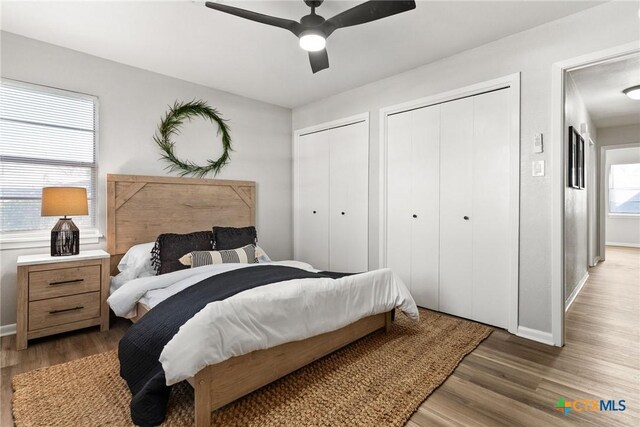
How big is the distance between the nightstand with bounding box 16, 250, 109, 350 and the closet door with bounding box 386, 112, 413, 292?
9.42ft

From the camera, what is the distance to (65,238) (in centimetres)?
280

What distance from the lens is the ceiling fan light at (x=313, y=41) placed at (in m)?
2.19

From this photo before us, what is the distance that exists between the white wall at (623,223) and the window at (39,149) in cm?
1021

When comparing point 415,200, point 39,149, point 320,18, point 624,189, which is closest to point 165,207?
point 39,149

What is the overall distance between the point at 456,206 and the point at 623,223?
7.82 m

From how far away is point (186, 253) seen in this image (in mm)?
3033

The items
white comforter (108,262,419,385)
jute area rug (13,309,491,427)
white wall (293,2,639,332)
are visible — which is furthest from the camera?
white wall (293,2,639,332)

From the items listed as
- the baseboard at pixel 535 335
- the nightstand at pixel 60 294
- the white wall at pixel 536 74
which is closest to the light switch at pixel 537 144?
the white wall at pixel 536 74

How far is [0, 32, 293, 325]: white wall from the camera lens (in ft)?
9.36

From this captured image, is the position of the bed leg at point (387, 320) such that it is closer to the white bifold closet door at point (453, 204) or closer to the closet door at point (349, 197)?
the white bifold closet door at point (453, 204)

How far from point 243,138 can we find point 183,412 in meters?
3.37

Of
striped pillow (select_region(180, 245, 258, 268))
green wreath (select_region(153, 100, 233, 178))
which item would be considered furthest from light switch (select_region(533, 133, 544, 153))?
green wreath (select_region(153, 100, 233, 178))

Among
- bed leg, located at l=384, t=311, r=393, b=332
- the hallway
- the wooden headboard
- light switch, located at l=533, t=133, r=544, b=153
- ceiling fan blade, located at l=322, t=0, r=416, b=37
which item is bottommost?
the hallway

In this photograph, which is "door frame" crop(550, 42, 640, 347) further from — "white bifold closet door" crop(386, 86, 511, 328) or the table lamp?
the table lamp
